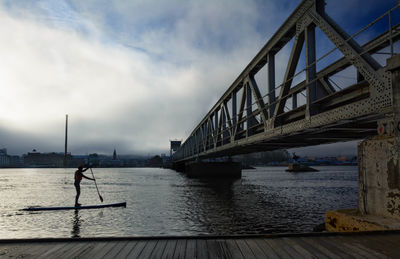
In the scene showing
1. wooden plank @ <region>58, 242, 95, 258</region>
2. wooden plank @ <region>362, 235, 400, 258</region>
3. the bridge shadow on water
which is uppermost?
wooden plank @ <region>362, 235, 400, 258</region>

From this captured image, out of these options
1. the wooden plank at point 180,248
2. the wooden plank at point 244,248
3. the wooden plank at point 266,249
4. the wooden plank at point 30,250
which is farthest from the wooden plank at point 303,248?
the wooden plank at point 30,250

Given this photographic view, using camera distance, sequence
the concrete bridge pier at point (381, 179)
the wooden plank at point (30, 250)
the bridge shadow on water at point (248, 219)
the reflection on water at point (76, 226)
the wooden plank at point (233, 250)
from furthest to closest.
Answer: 1. the bridge shadow on water at point (248, 219)
2. the reflection on water at point (76, 226)
3. the concrete bridge pier at point (381, 179)
4. the wooden plank at point (30, 250)
5. the wooden plank at point (233, 250)

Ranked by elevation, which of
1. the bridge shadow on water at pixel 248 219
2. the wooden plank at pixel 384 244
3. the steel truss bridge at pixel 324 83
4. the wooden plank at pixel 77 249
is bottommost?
the bridge shadow on water at pixel 248 219

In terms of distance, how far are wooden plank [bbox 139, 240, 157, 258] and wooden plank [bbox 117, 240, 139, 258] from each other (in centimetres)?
25

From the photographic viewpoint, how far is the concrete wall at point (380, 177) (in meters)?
7.28

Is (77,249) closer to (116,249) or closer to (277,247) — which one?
(116,249)

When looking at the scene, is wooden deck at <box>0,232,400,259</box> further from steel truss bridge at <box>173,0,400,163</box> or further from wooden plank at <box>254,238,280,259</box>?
steel truss bridge at <box>173,0,400,163</box>

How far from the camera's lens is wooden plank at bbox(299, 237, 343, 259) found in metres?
5.10

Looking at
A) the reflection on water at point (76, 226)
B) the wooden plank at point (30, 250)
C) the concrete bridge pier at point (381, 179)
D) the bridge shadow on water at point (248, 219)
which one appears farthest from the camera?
the bridge shadow on water at point (248, 219)

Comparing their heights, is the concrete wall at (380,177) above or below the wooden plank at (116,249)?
above

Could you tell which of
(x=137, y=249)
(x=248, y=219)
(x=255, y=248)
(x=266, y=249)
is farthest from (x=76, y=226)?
(x=266, y=249)

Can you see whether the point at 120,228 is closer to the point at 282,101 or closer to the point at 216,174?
the point at 282,101

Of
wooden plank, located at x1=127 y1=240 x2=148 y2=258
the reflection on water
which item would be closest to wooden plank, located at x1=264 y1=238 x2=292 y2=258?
wooden plank, located at x1=127 y1=240 x2=148 y2=258

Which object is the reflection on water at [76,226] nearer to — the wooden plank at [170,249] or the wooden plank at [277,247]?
the wooden plank at [170,249]
